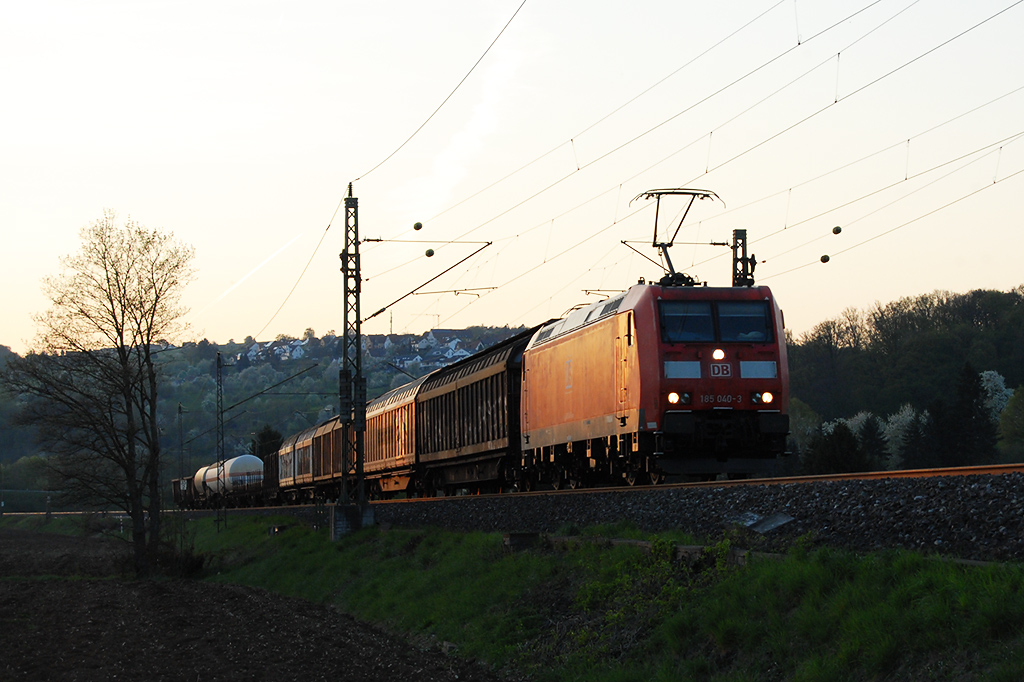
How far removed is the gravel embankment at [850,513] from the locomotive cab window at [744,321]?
12.8 ft

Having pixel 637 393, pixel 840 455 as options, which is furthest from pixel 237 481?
pixel 637 393

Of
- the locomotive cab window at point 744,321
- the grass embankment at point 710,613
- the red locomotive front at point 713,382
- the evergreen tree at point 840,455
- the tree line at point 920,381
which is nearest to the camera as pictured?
the grass embankment at point 710,613

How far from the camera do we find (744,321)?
63.1ft

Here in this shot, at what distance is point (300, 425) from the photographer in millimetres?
199750

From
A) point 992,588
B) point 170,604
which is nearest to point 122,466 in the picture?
point 170,604

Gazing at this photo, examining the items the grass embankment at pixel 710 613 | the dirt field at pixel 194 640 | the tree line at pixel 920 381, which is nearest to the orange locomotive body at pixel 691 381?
the grass embankment at pixel 710 613

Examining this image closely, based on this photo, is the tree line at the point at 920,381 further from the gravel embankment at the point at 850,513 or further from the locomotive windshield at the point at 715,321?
the gravel embankment at the point at 850,513

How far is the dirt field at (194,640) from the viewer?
1363 cm

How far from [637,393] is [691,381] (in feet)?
3.22

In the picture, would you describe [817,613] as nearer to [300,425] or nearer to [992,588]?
[992,588]

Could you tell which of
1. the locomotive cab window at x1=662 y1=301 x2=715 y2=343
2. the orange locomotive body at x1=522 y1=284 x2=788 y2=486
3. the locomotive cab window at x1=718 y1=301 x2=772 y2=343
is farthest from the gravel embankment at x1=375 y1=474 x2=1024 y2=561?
the locomotive cab window at x1=718 y1=301 x2=772 y2=343

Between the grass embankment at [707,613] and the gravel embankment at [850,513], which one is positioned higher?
the gravel embankment at [850,513]

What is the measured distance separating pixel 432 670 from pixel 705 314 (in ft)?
29.1

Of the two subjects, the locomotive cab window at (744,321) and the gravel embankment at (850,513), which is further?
the locomotive cab window at (744,321)
